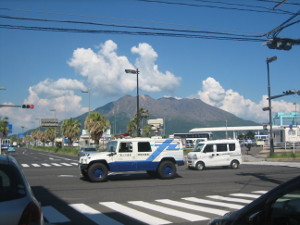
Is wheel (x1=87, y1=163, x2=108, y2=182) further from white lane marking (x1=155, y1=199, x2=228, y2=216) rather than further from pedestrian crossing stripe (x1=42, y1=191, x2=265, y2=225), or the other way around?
white lane marking (x1=155, y1=199, x2=228, y2=216)

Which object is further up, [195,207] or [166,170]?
[166,170]

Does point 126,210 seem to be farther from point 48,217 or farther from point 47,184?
point 47,184

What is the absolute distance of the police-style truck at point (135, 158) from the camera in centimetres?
1752

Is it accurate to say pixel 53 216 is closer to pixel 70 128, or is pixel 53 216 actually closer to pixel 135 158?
pixel 135 158

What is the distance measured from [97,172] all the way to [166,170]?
3711mm

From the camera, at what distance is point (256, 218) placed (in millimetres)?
3412

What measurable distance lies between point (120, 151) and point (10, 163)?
13.5 meters

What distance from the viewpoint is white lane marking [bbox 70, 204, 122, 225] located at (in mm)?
8391

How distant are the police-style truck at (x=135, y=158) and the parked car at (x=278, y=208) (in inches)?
567

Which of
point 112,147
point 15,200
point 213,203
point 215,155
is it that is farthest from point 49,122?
point 15,200

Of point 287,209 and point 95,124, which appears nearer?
point 287,209

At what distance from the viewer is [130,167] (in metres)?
18.1

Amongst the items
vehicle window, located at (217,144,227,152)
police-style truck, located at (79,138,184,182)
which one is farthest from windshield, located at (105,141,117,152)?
vehicle window, located at (217,144,227,152)

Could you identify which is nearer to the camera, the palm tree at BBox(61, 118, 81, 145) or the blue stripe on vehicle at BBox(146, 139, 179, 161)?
the blue stripe on vehicle at BBox(146, 139, 179, 161)
